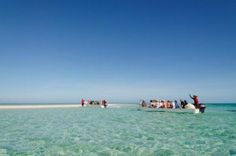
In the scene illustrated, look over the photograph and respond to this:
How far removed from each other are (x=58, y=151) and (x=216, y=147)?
6895 mm

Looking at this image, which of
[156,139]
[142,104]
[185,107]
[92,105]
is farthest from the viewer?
[92,105]

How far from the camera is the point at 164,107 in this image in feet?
123

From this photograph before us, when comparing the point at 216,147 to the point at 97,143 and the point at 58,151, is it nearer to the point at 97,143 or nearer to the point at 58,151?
the point at 97,143

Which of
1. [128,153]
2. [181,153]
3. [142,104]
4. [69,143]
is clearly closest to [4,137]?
[69,143]

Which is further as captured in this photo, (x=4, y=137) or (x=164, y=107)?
(x=164, y=107)

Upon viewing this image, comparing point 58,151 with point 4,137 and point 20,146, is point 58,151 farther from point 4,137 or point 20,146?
point 4,137

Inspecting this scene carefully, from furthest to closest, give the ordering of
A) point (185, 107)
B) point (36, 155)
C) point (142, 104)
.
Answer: point (142, 104)
point (185, 107)
point (36, 155)

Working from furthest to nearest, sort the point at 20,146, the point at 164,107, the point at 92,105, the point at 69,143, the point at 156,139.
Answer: the point at 92,105 → the point at 164,107 → the point at 156,139 → the point at 69,143 → the point at 20,146

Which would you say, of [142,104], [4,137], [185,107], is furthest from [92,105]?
[4,137]

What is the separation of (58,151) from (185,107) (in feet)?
87.0

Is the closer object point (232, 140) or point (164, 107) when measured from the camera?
point (232, 140)

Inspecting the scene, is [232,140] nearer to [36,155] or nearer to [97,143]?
[97,143]

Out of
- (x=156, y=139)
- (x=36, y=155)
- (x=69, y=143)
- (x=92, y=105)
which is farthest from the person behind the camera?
(x=92, y=105)

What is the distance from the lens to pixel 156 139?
12.2 m
